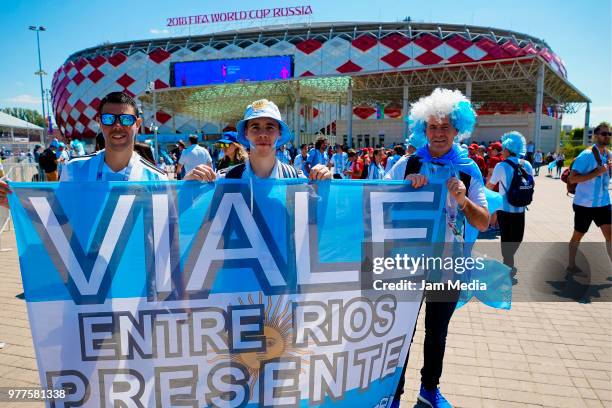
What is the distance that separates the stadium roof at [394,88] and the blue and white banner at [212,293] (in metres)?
25.3

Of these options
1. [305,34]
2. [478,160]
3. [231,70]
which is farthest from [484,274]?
[305,34]

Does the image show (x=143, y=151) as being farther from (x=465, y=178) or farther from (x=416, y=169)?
(x=465, y=178)

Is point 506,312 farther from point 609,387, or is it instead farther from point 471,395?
point 471,395

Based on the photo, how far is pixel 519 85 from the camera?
1175 inches

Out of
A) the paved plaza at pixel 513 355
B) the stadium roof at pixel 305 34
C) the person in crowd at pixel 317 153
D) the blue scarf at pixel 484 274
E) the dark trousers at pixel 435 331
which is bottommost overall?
the paved plaza at pixel 513 355

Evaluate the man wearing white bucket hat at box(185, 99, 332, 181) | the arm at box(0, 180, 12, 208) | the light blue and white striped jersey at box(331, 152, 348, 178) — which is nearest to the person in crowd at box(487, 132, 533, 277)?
the man wearing white bucket hat at box(185, 99, 332, 181)

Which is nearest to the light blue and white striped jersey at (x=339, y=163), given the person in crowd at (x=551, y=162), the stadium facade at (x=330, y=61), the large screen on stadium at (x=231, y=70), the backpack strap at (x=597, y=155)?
the backpack strap at (x=597, y=155)

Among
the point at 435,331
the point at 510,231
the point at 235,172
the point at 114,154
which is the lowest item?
the point at 435,331

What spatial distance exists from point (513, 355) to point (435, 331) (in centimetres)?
117

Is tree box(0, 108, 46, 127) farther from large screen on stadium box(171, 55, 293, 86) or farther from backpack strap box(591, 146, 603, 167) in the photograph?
backpack strap box(591, 146, 603, 167)

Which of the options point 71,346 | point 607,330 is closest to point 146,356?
point 71,346

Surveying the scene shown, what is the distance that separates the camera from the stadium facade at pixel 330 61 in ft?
127

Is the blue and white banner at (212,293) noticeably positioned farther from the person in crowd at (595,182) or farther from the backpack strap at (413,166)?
the person in crowd at (595,182)

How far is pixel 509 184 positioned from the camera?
440cm
